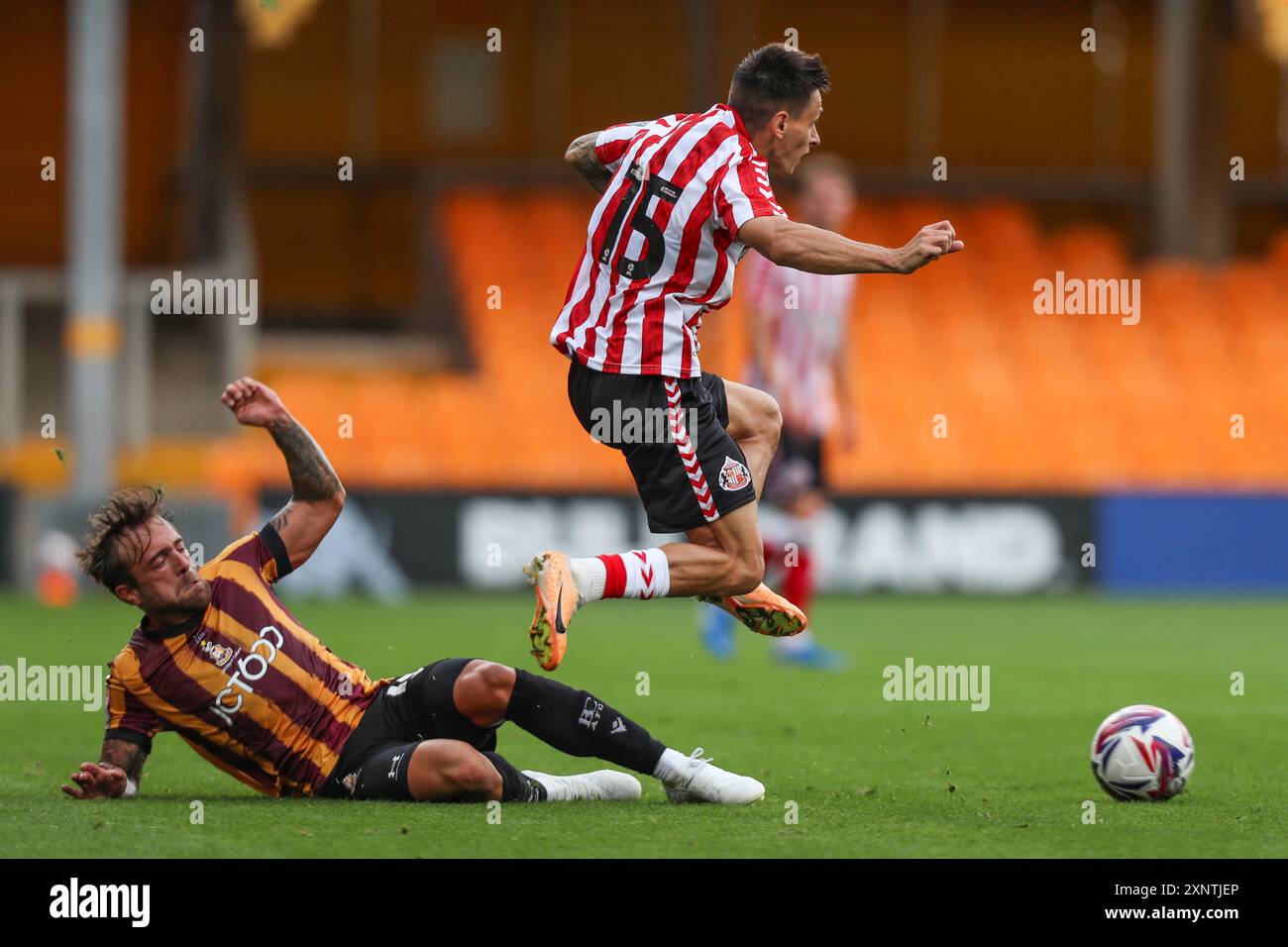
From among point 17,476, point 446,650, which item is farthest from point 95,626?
point 17,476

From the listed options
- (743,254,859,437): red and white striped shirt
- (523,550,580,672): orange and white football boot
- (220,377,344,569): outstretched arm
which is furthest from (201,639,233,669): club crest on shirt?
(743,254,859,437): red and white striped shirt

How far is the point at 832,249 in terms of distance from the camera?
5672 mm

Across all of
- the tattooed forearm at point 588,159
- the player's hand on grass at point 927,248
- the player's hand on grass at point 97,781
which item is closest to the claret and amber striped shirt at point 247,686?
the player's hand on grass at point 97,781

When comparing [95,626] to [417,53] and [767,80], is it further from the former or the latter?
[417,53]

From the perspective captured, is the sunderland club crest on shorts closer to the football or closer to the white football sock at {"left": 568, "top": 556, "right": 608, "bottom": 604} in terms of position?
the white football sock at {"left": 568, "top": 556, "right": 608, "bottom": 604}

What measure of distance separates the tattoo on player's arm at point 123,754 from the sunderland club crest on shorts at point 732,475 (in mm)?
1979

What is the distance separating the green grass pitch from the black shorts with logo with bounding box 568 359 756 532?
911 millimetres

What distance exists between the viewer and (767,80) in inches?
243

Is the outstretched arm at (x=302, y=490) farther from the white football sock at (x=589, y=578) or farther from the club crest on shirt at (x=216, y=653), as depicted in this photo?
the white football sock at (x=589, y=578)

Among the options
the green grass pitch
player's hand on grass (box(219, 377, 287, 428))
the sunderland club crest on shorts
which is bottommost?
the green grass pitch

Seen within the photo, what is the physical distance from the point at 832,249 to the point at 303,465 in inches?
65.7

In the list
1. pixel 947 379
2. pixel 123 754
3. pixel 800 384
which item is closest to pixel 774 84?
pixel 123 754

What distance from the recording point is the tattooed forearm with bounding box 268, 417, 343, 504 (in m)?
5.80

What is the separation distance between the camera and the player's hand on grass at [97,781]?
18.6 ft
